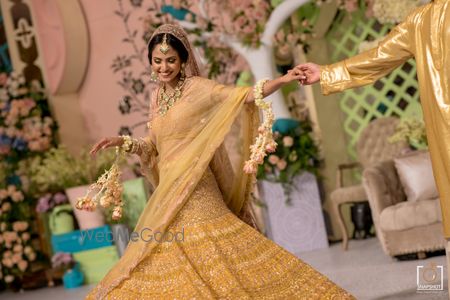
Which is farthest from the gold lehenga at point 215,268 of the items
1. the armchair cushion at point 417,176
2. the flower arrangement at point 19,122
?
the flower arrangement at point 19,122

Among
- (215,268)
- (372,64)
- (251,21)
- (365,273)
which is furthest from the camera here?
(251,21)

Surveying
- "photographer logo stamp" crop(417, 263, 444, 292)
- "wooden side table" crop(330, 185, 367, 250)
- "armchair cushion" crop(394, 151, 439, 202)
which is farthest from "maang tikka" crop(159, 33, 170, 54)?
"wooden side table" crop(330, 185, 367, 250)

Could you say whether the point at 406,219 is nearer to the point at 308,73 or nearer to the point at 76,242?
the point at 308,73

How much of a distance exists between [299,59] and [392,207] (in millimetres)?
2318

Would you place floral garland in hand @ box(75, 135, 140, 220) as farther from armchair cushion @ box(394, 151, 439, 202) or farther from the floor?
armchair cushion @ box(394, 151, 439, 202)

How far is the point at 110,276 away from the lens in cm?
376

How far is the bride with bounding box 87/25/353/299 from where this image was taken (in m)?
3.63

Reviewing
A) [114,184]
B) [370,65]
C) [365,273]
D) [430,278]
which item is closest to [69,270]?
[365,273]

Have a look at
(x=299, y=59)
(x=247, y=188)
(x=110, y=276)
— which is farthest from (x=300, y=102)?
(x=110, y=276)

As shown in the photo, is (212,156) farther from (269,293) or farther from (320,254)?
(320,254)

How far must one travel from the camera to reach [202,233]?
374 centimetres

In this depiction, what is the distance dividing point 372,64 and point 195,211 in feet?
3.54

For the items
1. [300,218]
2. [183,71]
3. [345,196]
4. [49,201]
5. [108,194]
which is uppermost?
[183,71]

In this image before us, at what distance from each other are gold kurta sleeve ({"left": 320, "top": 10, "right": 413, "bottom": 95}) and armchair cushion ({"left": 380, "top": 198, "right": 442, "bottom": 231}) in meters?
2.56
